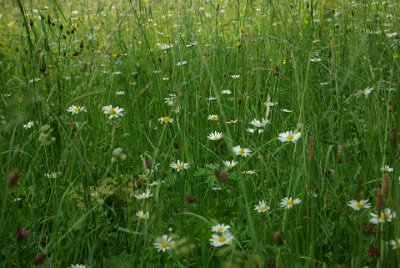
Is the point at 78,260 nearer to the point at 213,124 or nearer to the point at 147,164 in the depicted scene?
the point at 147,164

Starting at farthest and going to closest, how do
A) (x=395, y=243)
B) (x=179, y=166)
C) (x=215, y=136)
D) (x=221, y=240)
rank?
1. (x=215, y=136)
2. (x=179, y=166)
3. (x=221, y=240)
4. (x=395, y=243)

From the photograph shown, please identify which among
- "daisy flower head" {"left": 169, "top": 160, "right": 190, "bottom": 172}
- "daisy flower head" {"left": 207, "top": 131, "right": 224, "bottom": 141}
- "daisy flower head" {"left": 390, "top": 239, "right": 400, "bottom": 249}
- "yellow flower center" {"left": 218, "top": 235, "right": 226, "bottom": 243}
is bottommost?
"daisy flower head" {"left": 207, "top": 131, "right": 224, "bottom": 141}

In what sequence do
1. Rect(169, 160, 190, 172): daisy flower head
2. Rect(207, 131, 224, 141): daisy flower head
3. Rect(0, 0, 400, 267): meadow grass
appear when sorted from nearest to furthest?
1. Rect(0, 0, 400, 267): meadow grass
2. Rect(169, 160, 190, 172): daisy flower head
3. Rect(207, 131, 224, 141): daisy flower head

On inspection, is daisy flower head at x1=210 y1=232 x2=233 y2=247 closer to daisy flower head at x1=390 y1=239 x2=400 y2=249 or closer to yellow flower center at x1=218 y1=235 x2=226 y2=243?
yellow flower center at x1=218 y1=235 x2=226 y2=243

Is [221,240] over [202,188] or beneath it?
over

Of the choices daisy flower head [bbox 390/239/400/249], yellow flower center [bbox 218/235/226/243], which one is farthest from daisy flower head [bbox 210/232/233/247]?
daisy flower head [bbox 390/239/400/249]

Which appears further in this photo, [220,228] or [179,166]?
[179,166]

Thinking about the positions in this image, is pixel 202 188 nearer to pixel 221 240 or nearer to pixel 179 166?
pixel 179 166

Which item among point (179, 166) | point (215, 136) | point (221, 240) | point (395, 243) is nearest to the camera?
point (395, 243)

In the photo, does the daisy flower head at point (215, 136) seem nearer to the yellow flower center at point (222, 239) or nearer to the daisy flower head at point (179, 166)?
the daisy flower head at point (179, 166)

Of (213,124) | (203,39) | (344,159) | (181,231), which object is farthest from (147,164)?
(203,39)

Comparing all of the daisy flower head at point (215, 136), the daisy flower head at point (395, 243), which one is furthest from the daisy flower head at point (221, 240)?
the daisy flower head at point (215, 136)

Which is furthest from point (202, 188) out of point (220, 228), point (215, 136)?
point (220, 228)

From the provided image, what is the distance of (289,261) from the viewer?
3.83 ft
